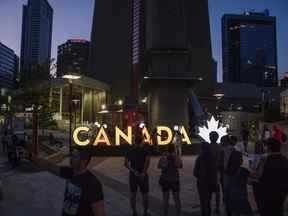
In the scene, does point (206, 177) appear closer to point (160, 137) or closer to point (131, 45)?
point (160, 137)

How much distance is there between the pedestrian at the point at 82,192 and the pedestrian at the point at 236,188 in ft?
13.1

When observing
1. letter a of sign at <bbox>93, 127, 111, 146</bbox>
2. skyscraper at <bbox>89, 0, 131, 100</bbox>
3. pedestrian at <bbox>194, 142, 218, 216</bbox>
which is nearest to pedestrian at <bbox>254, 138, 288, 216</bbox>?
pedestrian at <bbox>194, 142, 218, 216</bbox>

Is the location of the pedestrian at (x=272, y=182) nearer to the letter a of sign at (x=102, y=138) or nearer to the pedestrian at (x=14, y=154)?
the pedestrian at (x=14, y=154)

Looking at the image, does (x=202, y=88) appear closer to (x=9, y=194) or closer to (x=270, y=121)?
(x=270, y=121)

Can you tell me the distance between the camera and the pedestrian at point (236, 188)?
703 cm

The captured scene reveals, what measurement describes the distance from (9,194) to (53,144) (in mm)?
17984

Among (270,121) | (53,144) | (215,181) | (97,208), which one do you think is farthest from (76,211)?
(270,121)

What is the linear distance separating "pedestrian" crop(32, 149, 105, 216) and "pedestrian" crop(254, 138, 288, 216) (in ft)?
8.05

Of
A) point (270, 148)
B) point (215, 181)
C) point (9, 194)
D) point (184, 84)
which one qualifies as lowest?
point (9, 194)

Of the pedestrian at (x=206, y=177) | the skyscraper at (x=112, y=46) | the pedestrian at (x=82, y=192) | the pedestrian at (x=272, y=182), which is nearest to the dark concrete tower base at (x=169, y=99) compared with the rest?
the skyscraper at (x=112, y=46)

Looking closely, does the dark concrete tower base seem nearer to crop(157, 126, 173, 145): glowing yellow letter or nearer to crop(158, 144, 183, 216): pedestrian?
crop(157, 126, 173, 145): glowing yellow letter

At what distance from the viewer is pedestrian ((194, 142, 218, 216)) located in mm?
7355

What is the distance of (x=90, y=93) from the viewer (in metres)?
72.4

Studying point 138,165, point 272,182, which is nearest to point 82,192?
point 272,182
